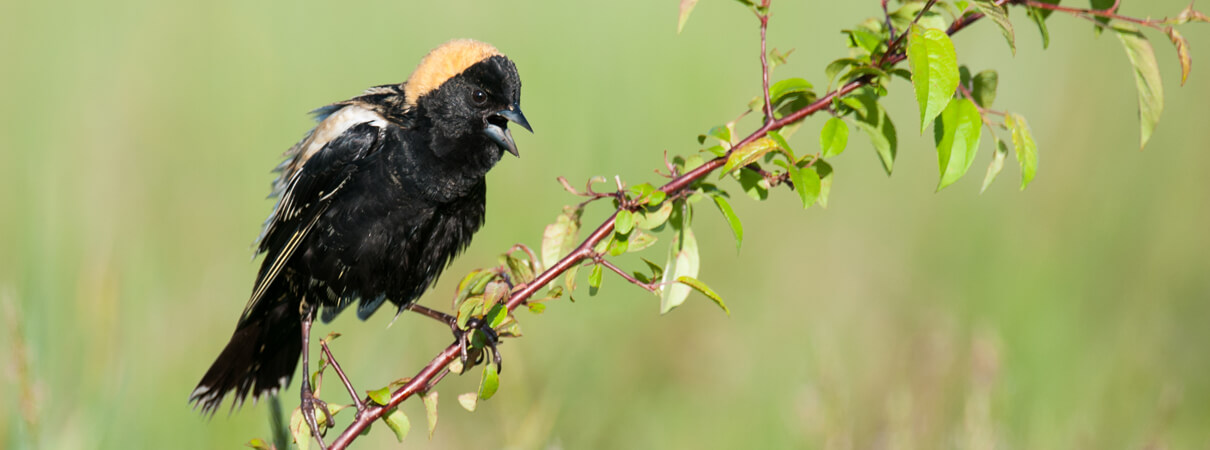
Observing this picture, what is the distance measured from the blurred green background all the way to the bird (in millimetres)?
275

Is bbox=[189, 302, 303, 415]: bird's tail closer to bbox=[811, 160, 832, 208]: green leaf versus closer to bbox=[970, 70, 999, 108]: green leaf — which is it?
bbox=[811, 160, 832, 208]: green leaf

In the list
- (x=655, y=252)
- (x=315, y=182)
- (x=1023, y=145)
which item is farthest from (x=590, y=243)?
(x=655, y=252)

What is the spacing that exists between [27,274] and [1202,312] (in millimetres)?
3983

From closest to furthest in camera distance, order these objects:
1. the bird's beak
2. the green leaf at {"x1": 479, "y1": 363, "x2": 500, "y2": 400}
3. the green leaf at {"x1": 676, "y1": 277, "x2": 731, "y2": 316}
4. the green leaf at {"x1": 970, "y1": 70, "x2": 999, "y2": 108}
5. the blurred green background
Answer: the green leaf at {"x1": 676, "y1": 277, "x2": 731, "y2": 316} < the green leaf at {"x1": 479, "y1": 363, "x2": 500, "y2": 400} < the green leaf at {"x1": 970, "y1": 70, "x2": 999, "y2": 108} < the bird's beak < the blurred green background

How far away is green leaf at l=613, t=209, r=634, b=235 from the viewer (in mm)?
1700

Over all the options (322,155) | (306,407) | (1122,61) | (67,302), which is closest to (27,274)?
(67,302)

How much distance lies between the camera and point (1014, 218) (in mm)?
4125

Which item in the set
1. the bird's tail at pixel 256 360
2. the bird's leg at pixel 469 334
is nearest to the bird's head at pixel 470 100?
the bird's leg at pixel 469 334

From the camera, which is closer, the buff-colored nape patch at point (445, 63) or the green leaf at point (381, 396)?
the green leaf at point (381, 396)

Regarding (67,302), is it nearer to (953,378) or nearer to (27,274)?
(27,274)

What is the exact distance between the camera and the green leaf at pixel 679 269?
1.87 metres

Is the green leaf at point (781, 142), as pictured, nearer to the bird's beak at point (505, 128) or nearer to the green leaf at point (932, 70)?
→ the green leaf at point (932, 70)

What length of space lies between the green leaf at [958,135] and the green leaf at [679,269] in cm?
46

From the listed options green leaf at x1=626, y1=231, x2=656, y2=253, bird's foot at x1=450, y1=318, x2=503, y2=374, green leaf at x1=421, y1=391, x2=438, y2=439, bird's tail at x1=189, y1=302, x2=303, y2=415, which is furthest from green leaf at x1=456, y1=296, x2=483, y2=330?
bird's tail at x1=189, y1=302, x2=303, y2=415
